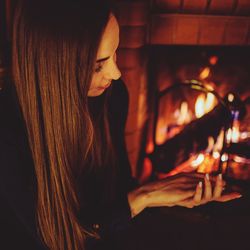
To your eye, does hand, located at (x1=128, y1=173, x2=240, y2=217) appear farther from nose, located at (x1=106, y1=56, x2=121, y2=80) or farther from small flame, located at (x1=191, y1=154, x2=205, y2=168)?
small flame, located at (x1=191, y1=154, x2=205, y2=168)

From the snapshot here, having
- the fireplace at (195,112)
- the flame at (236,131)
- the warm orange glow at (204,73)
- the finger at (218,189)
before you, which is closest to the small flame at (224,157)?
the fireplace at (195,112)

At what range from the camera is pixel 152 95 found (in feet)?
6.70

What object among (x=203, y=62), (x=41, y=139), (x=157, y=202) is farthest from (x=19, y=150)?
(x=203, y=62)

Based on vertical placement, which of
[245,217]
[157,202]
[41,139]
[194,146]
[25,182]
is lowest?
[245,217]

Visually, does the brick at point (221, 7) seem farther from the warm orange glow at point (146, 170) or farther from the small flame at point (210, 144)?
the warm orange glow at point (146, 170)

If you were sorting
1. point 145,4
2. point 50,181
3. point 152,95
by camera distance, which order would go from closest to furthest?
point 50,181 < point 145,4 < point 152,95

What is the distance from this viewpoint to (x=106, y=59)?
1.12 meters

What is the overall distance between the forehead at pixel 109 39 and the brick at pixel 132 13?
561 millimetres

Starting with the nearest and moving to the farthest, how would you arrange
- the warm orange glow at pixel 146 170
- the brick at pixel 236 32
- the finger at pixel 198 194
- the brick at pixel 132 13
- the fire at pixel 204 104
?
the finger at pixel 198 194 < the brick at pixel 132 13 < the brick at pixel 236 32 < the fire at pixel 204 104 < the warm orange glow at pixel 146 170

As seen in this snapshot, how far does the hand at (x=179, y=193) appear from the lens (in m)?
1.15

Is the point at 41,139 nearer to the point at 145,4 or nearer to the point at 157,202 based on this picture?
the point at 157,202

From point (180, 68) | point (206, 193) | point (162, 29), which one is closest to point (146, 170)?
point (180, 68)

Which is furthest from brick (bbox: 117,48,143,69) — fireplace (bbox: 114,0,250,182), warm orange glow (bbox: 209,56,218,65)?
warm orange glow (bbox: 209,56,218,65)

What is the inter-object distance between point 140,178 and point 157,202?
3.19ft
